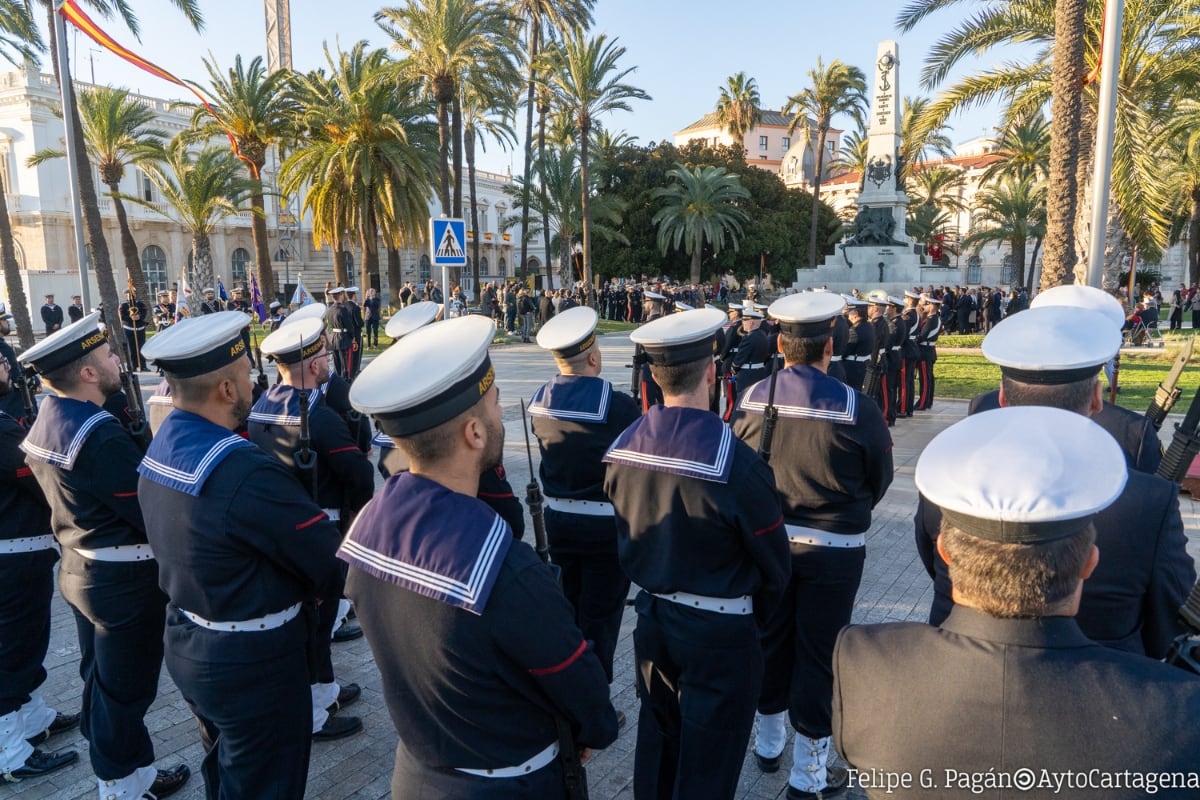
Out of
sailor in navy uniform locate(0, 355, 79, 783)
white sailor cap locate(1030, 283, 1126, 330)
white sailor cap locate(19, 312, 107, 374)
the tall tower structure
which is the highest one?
the tall tower structure

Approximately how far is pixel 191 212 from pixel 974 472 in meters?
33.9

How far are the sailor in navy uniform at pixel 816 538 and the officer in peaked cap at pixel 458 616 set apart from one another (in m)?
1.73

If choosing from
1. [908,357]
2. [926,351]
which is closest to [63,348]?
[908,357]

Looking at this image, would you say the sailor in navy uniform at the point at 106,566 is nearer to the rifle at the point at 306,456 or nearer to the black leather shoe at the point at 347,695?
the rifle at the point at 306,456

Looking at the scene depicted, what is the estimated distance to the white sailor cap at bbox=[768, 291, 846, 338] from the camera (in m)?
3.91

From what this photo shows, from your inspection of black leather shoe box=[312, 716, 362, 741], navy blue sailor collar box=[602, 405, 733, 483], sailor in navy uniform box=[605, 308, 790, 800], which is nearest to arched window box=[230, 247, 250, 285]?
black leather shoe box=[312, 716, 362, 741]

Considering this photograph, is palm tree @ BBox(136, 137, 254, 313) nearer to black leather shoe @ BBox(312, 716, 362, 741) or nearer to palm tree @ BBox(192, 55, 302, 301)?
palm tree @ BBox(192, 55, 302, 301)

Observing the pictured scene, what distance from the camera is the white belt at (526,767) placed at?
199cm

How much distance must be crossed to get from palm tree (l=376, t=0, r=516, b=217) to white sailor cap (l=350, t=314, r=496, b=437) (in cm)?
2218

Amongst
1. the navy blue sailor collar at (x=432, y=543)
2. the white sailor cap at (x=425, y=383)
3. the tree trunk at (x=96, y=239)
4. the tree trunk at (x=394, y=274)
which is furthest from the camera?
the tree trunk at (x=394, y=274)

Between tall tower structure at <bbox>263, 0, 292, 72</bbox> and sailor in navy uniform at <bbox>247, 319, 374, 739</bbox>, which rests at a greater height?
tall tower structure at <bbox>263, 0, 292, 72</bbox>

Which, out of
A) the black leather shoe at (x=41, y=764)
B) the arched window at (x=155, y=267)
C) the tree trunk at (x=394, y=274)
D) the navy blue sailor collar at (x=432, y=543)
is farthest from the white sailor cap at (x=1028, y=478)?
the arched window at (x=155, y=267)

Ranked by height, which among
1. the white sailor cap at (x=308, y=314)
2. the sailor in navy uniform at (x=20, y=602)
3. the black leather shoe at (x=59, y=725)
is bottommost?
the black leather shoe at (x=59, y=725)

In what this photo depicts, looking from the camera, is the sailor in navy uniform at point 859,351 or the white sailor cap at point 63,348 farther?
the sailor in navy uniform at point 859,351
